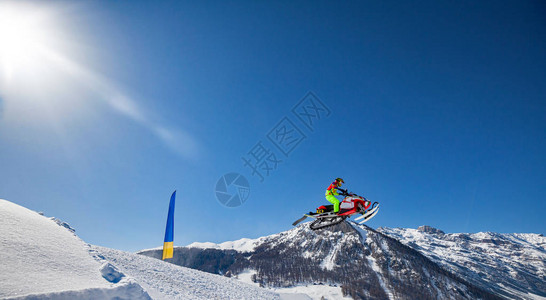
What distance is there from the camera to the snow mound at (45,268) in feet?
25.0

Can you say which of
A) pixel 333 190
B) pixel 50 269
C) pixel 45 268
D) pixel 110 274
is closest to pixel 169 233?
pixel 110 274

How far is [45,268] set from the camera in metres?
9.46

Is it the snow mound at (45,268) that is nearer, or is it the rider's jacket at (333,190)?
the snow mound at (45,268)

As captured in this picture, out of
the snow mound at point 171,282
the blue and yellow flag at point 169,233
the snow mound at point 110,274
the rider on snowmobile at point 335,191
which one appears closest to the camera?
the snow mound at point 110,274

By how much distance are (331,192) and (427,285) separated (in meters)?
220

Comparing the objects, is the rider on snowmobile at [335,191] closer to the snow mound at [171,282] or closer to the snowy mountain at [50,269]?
the snowy mountain at [50,269]

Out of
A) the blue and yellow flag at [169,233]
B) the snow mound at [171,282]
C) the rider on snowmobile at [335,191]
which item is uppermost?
the rider on snowmobile at [335,191]

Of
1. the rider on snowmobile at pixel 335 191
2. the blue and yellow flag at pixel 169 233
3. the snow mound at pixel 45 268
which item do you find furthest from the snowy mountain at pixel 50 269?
the rider on snowmobile at pixel 335 191

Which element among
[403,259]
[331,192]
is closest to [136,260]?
[331,192]

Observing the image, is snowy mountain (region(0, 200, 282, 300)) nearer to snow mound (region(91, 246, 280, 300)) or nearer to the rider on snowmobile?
snow mound (region(91, 246, 280, 300))

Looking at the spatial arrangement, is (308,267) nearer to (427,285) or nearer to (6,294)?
(427,285)

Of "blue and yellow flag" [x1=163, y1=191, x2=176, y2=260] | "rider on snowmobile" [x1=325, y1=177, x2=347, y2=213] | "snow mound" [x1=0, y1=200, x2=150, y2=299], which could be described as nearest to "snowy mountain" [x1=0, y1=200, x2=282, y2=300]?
"snow mound" [x1=0, y1=200, x2=150, y2=299]

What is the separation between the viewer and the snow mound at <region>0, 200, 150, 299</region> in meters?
7.61

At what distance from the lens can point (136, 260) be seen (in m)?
24.5
